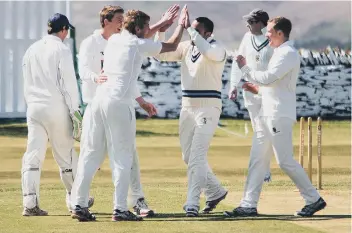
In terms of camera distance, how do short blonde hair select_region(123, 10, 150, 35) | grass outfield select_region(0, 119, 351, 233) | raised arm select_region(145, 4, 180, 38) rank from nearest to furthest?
grass outfield select_region(0, 119, 351, 233)
short blonde hair select_region(123, 10, 150, 35)
raised arm select_region(145, 4, 180, 38)

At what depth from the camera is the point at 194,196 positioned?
34.1 ft

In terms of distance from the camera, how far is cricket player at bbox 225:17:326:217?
405 inches

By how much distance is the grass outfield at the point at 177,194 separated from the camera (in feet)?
32.0

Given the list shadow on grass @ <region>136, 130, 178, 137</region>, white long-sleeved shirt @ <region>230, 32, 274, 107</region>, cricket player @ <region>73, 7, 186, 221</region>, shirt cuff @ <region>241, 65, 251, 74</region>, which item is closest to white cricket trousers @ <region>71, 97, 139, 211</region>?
cricket player @ <region>73, 7, 186, 221</region>

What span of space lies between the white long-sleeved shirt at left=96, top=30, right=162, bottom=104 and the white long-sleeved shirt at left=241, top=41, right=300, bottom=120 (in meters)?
0.95

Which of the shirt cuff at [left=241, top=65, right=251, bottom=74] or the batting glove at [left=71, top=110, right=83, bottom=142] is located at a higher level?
the shirt cuff at [left=241, top=65, right=251, bottom=74]

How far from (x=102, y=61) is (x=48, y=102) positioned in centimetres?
59

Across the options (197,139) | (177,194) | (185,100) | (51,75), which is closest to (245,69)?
(185,100)

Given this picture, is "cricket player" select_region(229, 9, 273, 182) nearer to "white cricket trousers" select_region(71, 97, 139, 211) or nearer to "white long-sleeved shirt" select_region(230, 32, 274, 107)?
"white long-sleeved shirt" select_region(230, 32, 274, 107)

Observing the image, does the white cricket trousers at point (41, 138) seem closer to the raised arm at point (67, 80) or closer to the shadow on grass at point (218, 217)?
the raised arm at point (67, 80)

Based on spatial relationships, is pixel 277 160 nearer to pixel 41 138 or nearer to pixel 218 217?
pixel 218 217

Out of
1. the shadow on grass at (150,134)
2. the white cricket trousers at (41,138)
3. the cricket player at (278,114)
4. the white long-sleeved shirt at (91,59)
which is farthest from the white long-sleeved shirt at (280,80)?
the shadow on grass at (150,134)

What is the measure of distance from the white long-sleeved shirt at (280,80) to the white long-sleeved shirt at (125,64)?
95cm

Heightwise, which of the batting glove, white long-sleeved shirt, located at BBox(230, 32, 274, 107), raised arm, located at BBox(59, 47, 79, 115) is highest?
white long-sleeved shirt, located at BBox(230, 32, 274, 107)
